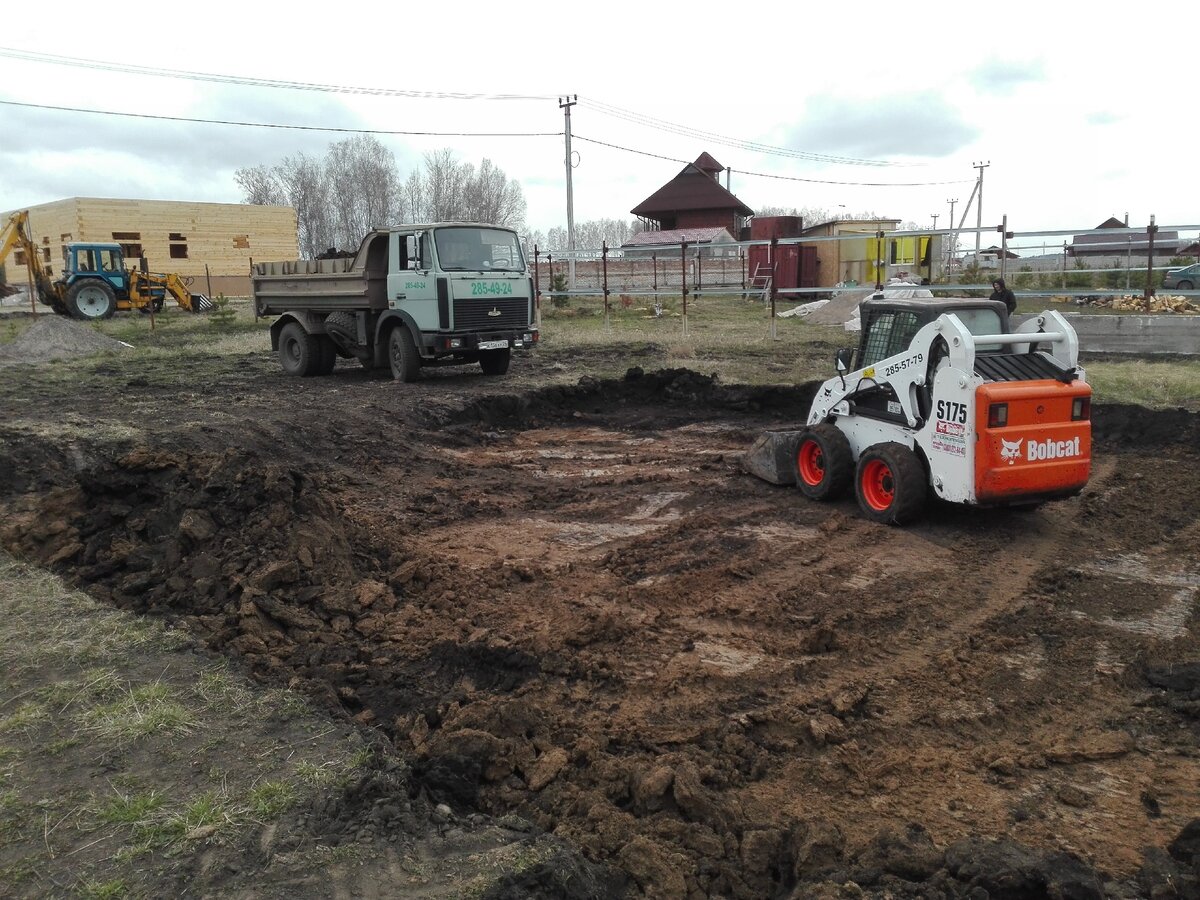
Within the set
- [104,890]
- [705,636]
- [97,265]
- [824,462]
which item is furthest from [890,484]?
[97,265]

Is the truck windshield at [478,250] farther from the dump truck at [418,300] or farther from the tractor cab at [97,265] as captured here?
the tractor cab at [97,265]

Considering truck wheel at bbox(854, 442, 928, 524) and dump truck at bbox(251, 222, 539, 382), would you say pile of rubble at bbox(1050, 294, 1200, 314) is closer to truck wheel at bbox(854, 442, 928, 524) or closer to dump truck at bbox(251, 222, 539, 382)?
dump truck at bbox(251, 222, 539, 382)

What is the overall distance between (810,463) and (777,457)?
0.35 m

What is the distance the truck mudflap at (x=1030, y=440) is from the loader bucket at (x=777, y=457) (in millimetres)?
2224

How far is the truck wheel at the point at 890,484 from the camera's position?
6816mm

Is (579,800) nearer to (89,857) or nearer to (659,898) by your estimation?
(659,898)

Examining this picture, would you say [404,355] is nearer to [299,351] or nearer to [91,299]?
[299,351]

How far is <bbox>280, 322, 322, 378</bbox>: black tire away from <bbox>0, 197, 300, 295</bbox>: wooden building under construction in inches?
1002

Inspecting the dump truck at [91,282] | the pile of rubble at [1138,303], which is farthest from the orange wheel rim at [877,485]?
the dump truck at [91,282]

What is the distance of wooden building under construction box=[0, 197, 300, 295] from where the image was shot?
37.9m

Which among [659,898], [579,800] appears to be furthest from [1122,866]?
[579,800]

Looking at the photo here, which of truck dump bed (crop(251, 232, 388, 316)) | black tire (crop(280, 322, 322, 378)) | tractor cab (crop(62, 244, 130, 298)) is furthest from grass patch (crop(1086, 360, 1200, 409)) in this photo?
tractor cab (crop(62, 244, 130, 298))

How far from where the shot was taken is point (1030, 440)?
6.26 m

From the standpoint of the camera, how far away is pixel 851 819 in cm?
361
